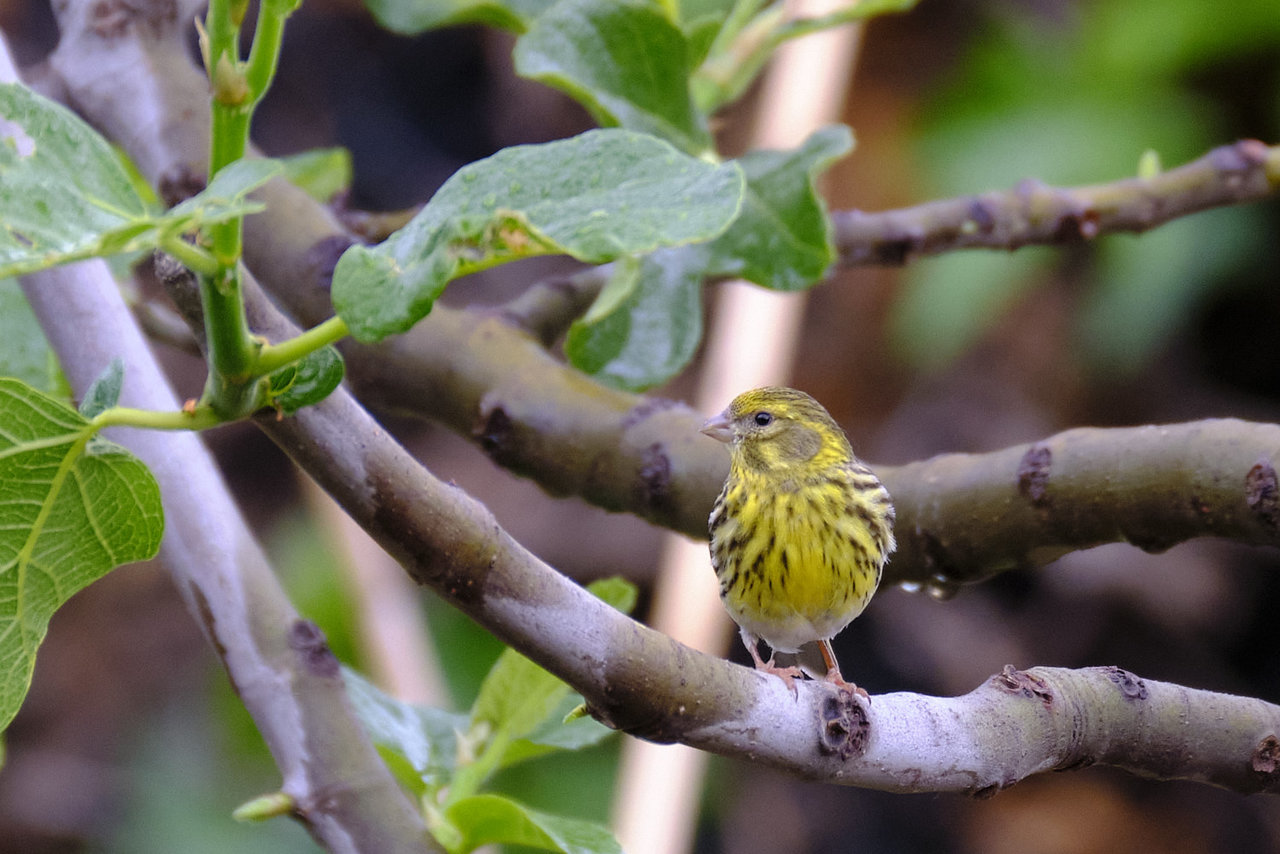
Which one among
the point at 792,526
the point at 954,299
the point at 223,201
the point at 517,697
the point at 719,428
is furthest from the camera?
the point at 954,299

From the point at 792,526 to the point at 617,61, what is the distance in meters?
0.43

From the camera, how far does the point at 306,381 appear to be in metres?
0.48

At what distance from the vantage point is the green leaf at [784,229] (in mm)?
1013

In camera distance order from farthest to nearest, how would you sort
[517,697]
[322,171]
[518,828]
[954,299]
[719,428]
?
[954,299], [322,171], [719,428], [517,697], [518,828]

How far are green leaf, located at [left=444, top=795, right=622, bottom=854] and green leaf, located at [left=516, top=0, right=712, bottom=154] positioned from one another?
50cm

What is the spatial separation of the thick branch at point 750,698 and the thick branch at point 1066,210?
51 centimetres

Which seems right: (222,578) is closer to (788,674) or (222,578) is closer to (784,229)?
(788,674)

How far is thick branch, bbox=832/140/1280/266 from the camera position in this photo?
1089mm

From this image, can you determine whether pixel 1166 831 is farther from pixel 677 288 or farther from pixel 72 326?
pixel 72 326

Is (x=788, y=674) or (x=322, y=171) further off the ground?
(x=322, y=171)

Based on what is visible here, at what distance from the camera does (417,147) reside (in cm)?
359

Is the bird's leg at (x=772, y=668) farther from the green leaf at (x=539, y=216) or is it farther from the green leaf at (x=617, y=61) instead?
the green leaf at (x=617, y=61)

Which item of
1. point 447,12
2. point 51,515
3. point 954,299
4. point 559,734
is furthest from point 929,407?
point 51,515

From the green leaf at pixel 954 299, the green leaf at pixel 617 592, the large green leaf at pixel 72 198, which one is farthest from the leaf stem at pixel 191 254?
the green leaf at pixel 954 299
